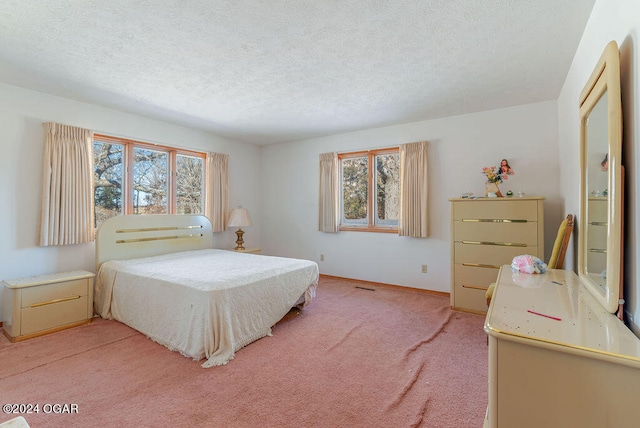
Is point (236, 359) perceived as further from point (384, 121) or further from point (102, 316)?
point (384, 121)

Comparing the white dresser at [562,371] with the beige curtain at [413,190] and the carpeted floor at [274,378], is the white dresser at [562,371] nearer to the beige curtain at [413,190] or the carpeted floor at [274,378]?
the carpeted floor at [274,378]

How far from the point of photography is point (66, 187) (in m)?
3.16

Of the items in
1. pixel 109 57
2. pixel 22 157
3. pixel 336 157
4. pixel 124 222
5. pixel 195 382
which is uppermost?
pixel 109 57

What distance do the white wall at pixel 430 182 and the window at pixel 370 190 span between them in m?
0.17

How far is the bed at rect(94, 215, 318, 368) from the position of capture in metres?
2.26

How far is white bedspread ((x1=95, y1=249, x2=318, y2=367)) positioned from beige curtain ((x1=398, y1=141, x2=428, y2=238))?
1.66m

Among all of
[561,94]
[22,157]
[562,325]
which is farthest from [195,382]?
[561,94]

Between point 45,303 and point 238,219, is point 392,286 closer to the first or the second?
point 238,219

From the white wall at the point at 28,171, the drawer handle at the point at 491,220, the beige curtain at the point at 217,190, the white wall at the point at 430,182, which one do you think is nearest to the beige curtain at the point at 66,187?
the white wall at the point at 28,171

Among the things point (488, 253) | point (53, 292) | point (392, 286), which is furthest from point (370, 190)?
point (53, 292)

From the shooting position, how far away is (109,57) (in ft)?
7.72

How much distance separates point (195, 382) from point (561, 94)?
4.34 metres

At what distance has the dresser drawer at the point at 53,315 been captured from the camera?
2.61 m

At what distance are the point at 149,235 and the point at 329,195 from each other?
2739 millimetres
